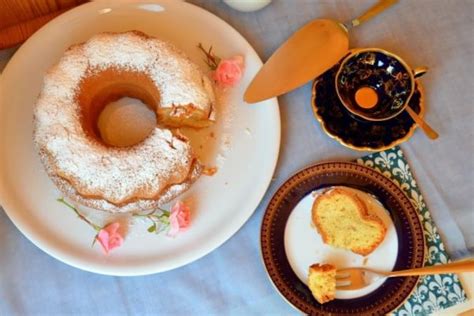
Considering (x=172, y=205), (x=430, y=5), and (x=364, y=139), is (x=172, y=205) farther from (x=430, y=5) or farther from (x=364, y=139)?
(x=430, y=5)

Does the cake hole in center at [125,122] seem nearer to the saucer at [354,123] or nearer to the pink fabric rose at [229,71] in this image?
the pink fabric rose at [229,71]

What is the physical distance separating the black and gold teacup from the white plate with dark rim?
0.46ft

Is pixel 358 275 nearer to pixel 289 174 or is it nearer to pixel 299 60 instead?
pixel 289 174

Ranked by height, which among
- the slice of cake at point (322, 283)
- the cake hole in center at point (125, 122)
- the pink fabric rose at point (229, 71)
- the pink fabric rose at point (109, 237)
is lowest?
the slice of cake at point (322, 283)

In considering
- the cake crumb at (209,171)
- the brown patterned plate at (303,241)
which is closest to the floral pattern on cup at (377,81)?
the brown patterned plate at (303,241)

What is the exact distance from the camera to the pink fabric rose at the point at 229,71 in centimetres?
106

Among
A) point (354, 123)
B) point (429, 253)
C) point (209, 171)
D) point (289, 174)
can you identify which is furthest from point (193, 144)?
point (429, 253)

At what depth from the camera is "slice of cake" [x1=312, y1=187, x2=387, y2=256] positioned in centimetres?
A: 102

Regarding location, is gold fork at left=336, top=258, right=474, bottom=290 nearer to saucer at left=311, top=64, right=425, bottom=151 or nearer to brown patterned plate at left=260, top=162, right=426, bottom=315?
brown patterned plate at left=260, top=162, right=426, bottom=315

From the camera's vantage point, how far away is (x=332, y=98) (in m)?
1.08

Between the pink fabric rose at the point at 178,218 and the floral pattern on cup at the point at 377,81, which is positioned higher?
the floral pattern on cup at the point at 377,81

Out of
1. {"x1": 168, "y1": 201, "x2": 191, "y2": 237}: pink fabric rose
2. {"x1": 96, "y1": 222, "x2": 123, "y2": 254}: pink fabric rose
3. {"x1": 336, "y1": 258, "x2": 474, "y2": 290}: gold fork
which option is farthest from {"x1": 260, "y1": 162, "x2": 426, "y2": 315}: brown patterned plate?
{"x1": 96, "y1": 222, "x2": 123, "y2": 254}: pink fabric rose

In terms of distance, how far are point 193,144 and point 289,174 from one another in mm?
181

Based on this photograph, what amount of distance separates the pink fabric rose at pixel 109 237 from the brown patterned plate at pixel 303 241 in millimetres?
247
